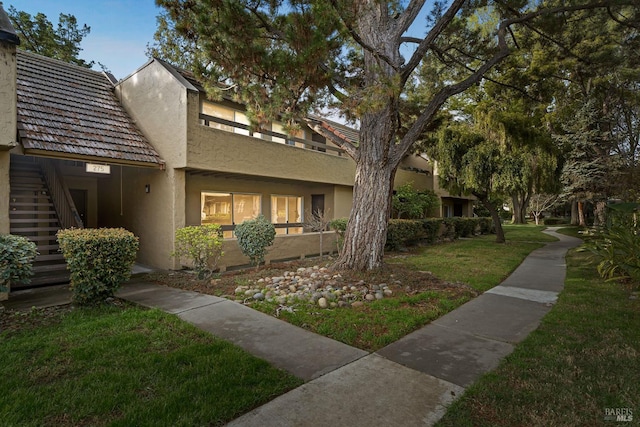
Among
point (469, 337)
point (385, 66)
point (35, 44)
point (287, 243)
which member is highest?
point (35, 44)

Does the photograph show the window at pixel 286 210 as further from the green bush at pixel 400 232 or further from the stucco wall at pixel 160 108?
the stucco wall at pixel 160 108

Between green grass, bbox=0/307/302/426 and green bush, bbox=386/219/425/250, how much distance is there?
9.61 meters

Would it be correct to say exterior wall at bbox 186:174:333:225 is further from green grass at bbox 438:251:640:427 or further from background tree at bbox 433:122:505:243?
green grass at bbox 438:251:640:427

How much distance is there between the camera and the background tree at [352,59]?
5793mm

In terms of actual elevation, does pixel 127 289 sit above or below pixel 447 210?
below

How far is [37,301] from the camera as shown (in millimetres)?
5832

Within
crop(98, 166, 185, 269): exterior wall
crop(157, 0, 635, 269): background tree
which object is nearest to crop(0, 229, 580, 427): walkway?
crop(98, 166, 185, 269): exterior wall

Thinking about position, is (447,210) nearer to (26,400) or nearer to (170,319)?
(170,319)

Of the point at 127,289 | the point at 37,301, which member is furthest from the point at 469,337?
the point at 37,301

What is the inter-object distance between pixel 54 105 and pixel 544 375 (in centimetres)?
1140

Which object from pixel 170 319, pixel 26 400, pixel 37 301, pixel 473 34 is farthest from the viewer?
pixel 473 34

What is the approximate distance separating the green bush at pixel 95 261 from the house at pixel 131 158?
1.99 meters

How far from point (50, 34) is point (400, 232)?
21876 millimetres

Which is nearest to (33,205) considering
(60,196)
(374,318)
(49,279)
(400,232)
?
(60,196)
